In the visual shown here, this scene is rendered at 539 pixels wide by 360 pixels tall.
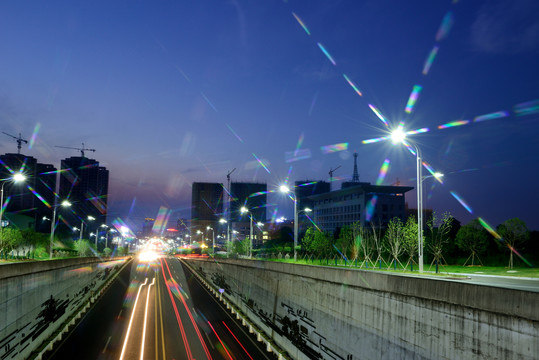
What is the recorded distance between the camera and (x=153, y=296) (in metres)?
50.6

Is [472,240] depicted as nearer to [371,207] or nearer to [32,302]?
[32,302]

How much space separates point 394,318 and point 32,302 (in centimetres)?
2379

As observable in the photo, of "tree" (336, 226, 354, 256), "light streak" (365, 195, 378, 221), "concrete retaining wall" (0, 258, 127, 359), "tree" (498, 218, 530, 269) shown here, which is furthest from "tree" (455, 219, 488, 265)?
"light streak" (365, 195, 378, 221)

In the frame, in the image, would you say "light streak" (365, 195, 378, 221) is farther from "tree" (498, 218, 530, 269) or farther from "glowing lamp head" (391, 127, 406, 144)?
"glowing lamp head" (391, 127, 406, 144)

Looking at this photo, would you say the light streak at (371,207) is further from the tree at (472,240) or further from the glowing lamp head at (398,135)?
the glowing lamp head at (398,135)

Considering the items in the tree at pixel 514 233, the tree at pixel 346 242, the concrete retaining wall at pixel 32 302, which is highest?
the tree at pixel 514 233

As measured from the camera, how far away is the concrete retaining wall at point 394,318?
37.9 feet

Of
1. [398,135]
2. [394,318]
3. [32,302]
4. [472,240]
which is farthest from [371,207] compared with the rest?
[394,318]

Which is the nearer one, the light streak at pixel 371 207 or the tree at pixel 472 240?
the tree at pixel 472 240

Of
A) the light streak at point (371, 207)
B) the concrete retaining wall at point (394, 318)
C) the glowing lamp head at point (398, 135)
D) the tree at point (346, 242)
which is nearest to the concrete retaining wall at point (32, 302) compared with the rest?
the concrete retaining wall at point (394, 318)

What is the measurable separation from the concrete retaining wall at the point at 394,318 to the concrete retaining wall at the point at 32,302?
1629cm

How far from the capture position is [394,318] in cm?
1678

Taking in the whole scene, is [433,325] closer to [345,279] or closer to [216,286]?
[345,279]

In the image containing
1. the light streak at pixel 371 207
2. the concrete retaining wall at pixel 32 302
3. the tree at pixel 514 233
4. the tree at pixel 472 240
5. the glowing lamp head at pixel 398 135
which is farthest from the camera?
the light streak at pixel 371 207
